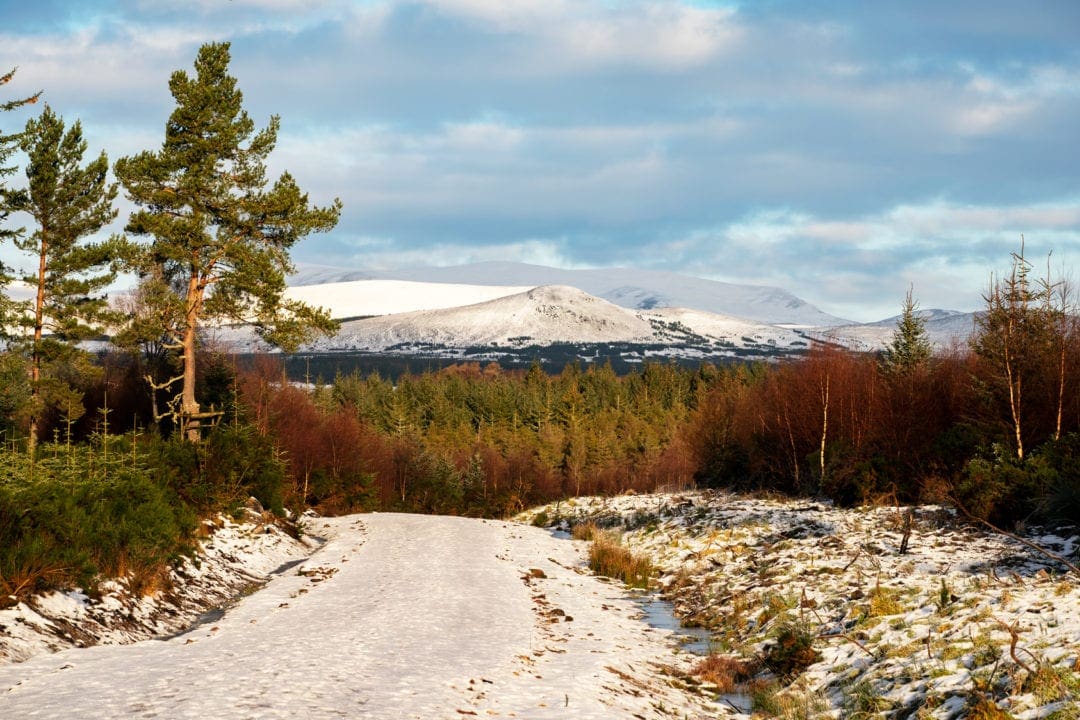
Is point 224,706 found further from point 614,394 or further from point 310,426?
point 614,394

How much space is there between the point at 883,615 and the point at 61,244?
3968 centimetres

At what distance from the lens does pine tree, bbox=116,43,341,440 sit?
28.3m

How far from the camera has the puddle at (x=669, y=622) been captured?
1480 cm

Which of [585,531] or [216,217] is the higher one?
[216,217]

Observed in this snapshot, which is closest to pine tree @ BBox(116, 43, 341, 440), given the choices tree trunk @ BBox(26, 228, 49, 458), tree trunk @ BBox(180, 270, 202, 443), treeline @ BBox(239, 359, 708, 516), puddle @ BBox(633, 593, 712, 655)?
tree trunk @ BBox(180, 270, 202, 443)

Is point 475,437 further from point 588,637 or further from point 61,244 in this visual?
point 588,637

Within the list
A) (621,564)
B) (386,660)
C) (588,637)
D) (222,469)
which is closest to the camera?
(386,660)

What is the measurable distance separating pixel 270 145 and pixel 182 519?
56.4 feet

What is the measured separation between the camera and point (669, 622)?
1695 centimetres

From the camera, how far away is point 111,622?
1345 cm

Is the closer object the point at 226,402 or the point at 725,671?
the point at 725,671

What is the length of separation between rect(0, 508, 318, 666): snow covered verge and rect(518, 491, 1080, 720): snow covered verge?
1003cm

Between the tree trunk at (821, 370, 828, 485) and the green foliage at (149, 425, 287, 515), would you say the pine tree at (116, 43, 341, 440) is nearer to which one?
the green foliage at (149, 425, 287, 515)

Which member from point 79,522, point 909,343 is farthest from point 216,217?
point 909,343
